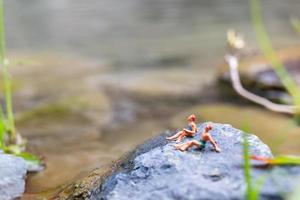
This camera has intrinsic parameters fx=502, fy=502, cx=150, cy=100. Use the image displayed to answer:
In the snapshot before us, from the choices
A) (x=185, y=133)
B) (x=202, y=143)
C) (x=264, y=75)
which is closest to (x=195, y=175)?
(x=202, y=143)

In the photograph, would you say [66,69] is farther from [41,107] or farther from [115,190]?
[115,190]

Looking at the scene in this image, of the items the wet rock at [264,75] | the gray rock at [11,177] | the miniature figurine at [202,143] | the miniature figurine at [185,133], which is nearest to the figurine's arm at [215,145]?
the miniature figurine at [202,143]

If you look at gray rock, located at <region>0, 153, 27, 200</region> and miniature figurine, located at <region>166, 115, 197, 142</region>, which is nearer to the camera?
miniature figurine, located at <region>166, 115, 197, 142</region>

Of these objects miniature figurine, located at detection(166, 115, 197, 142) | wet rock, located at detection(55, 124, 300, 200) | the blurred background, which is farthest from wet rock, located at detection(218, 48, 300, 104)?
wet rock, located at detection(55, 124, 300, 200)

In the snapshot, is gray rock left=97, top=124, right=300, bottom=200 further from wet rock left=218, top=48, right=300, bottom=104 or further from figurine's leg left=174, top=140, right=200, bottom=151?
wet rock left=218, top=48, right=300, bottom=104

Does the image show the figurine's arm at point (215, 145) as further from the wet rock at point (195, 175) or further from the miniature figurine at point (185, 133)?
the miniature figurine at point (185, 133)

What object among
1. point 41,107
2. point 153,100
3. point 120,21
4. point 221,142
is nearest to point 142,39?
point 120,21
